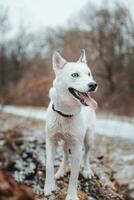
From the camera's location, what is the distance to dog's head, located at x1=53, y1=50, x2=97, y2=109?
6062 millimetres

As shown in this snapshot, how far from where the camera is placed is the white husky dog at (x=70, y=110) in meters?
6.19

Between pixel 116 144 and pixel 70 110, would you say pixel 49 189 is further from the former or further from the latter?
pixel 116 144

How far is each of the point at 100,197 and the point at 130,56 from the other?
35.1 metres

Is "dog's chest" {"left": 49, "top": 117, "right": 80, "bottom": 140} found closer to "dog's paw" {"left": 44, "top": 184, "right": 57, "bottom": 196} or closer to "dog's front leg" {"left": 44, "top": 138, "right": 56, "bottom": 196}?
"dog's front leg" {"left": 44, "top": 138, "right": 56, "bottom": 196}

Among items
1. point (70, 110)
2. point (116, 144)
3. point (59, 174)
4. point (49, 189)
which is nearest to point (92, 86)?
point (70, 110)

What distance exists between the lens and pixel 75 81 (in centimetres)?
623

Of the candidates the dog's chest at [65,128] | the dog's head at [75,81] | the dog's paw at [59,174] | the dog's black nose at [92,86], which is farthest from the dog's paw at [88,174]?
the dog's black nose at [92,86]

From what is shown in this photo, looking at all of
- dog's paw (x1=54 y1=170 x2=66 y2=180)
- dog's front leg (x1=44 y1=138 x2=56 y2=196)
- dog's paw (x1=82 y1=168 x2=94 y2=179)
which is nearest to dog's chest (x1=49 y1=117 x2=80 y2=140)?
dog's front leg (x1=44 y1=138 x2=56 y2=196)

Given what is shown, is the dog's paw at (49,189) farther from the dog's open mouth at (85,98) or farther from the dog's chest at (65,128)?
the dog's open mouth at (85,98)

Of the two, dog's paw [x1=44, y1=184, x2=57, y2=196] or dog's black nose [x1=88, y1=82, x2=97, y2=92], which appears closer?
dog's black nose [x1=88, y1=82, x2=97, y2=92]

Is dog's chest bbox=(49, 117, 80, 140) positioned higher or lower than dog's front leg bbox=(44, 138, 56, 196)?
higher

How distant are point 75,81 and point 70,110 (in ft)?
1.29

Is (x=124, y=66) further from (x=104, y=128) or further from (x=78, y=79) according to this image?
(x=78, y=79)

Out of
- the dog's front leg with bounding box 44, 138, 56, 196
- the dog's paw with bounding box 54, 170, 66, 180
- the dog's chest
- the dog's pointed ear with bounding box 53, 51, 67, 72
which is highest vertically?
the dog's pointed ear with bounding box 53, 51, 67, 72
